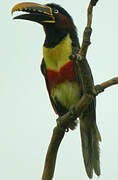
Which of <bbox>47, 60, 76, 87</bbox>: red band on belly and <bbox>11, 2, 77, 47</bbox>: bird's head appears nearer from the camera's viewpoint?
<bbox>11, 2, 77, 47</bbox>: bird's head

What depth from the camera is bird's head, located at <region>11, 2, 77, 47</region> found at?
27.4 ft

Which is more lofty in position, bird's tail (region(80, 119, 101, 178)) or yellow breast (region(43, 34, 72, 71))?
yellow breast (region(43, 34, 72, 71))

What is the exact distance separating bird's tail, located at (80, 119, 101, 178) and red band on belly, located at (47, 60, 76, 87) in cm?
116

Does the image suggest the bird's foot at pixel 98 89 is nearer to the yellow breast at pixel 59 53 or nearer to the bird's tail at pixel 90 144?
the yellow breast at pixel 59 53

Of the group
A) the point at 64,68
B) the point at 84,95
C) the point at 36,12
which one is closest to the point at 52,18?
the point at 36,12

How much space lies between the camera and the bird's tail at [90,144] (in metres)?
9.06

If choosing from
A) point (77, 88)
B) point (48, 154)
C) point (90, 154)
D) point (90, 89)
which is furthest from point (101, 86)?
point (90, 154)

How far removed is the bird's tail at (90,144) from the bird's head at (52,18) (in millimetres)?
2146

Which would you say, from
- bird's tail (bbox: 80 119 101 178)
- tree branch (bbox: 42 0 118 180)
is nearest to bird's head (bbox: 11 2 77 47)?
bird's tail (bbox: 80 119 101 178)

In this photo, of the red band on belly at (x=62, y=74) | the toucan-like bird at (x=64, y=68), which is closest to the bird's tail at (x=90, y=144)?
the toucan-like bird at (x=64, y=68)

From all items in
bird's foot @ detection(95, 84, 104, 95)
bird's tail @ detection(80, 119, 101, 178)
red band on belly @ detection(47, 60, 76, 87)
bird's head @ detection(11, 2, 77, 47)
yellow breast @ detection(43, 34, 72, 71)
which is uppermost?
bird's head @ detection(11, 2, 77, 47)

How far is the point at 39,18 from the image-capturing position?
8.51 metres

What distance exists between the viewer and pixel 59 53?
886 cm

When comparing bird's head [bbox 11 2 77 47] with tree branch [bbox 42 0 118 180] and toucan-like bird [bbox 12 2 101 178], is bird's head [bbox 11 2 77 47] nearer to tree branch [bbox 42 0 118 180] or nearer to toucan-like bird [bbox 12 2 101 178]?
toucan-like bird [bbox 12 2 101 178]
